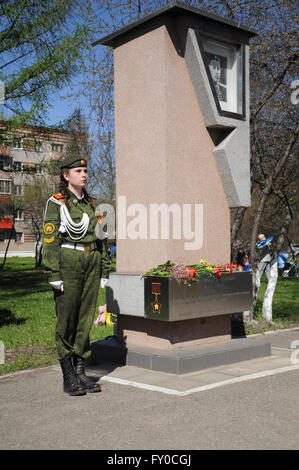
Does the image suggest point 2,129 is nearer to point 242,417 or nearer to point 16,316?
point 16,316

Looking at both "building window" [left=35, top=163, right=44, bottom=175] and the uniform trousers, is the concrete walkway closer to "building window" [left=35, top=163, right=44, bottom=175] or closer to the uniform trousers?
the uniform trousers

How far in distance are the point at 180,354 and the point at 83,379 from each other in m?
1.15

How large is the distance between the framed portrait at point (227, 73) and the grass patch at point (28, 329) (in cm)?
388

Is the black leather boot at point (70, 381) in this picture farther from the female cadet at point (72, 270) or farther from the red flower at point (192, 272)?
the red flower at point (192, 272)

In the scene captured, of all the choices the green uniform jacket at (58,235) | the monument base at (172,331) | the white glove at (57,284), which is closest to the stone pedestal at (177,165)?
the monument base at (172,331)

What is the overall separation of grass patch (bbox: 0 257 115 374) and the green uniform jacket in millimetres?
1910

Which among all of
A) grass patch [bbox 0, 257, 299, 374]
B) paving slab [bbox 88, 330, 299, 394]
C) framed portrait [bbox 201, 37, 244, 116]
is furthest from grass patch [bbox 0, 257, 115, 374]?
framed portrait [bbox 201, 37, 244, 116]

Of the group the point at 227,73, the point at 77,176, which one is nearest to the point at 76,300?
the point at 77,176

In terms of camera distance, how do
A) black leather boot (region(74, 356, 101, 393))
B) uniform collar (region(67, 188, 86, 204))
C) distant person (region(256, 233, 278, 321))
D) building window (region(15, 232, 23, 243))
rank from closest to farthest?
1. black leather boot (region(74, 356, 101, 393))
2. uniform collar (region(67, 188, 86, 204))
3. distant person (region(256, 233, 278, 321))
4. building window (region(15, 232, 23, 243))

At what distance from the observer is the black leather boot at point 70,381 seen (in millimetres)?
5333

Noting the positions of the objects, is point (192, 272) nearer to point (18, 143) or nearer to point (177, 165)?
point (177, 165)

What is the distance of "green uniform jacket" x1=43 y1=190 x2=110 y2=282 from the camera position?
542cm

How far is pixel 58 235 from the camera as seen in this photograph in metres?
5.52

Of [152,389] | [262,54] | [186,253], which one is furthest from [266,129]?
[152,389]
